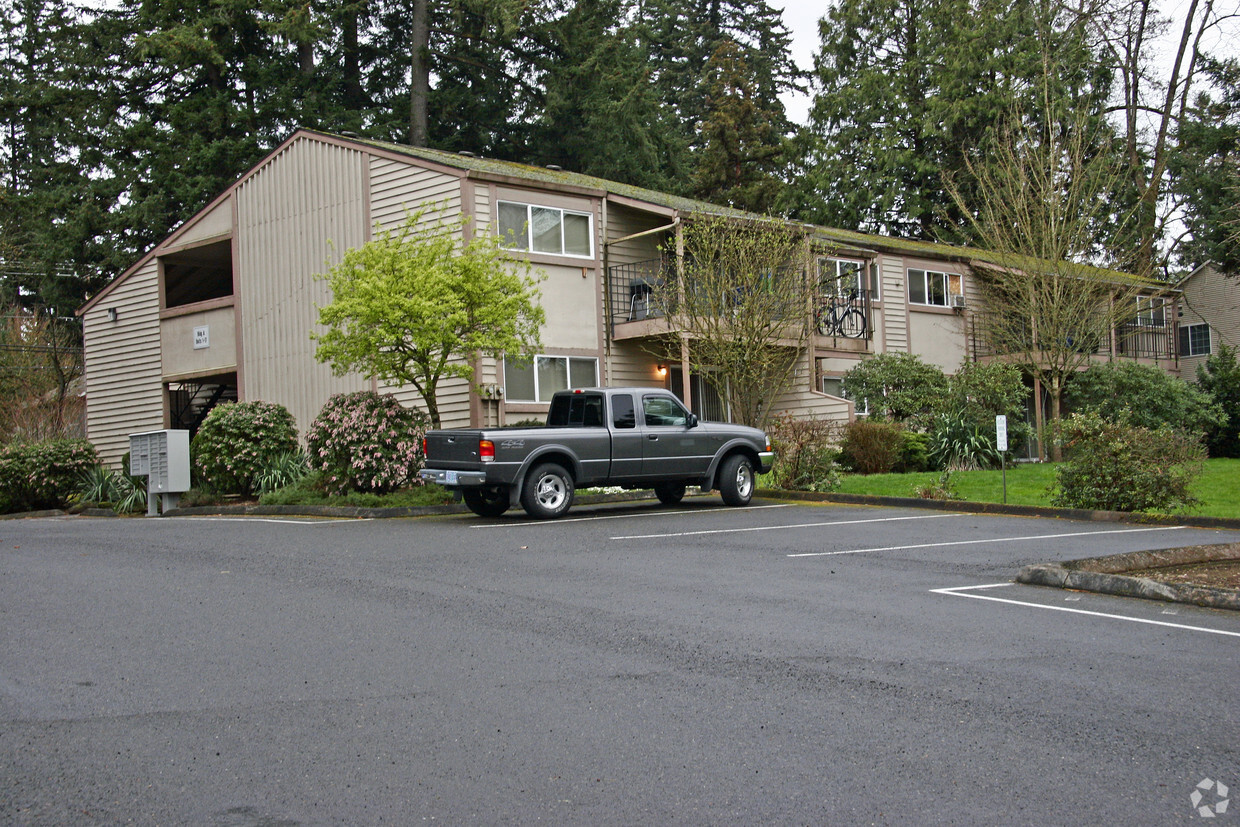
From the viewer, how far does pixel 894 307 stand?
31031mm

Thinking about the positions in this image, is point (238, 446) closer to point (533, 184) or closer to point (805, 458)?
point (533, 184)

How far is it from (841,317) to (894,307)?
3639 mm

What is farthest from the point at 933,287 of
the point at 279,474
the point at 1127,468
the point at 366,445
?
the point at 279,474

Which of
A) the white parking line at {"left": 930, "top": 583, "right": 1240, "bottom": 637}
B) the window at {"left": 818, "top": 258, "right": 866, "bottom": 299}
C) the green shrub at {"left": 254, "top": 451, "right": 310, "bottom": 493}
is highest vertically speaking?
the window at {"left": 818, "top": 258, "right": 866, "bottom": 299}

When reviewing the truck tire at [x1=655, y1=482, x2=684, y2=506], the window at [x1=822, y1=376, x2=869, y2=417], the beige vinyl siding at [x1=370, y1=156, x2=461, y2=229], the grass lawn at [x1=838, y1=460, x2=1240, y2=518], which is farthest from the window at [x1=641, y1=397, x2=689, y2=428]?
the window at [x1=822, y1=376, x2=869, y2=417]

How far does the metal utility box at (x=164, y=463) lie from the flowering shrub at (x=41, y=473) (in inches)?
141

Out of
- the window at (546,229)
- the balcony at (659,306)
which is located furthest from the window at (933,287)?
the window at (546,229)

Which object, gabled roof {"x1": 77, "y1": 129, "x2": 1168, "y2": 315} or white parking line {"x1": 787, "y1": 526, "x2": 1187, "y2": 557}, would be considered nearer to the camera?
white parking line {"x1": 787, "y1": 526, "x2": 1187, "y2": 557}

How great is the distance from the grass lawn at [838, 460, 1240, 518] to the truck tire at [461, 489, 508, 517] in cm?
621

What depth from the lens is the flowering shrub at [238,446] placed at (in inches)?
845

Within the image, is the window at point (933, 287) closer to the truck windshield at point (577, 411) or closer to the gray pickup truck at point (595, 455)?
the gray pickup truck at point (595, 455)

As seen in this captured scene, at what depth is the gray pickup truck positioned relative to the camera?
1570cm

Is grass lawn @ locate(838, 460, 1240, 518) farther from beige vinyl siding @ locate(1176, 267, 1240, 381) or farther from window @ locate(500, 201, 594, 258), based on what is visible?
beige vinyl siding @ locate(1176, 267, 1240, 381)

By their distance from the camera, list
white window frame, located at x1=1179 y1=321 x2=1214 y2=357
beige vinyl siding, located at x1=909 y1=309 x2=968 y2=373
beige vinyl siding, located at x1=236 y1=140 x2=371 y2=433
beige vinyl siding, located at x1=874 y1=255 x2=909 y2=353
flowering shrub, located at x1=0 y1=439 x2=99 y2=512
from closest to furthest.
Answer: flowering shrub, located at x1=0 y1=439 x2=99 y2=512, beige vinyl siding, located at x1=236 y1=140 x2=371 y2=433, beige vinyl siding, located at x1=874 y1=255 x2=909 y2=353, beige vinyl siding, located at x1=909 y1=309 x2=968 y2=373, white window frame, located at x1=1179 y1=321 x2=1214 y2=357
